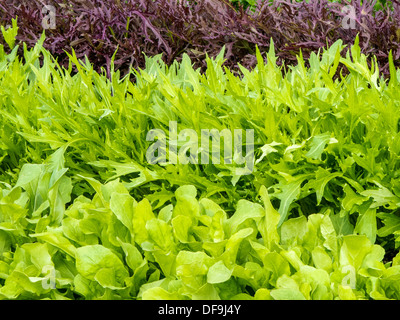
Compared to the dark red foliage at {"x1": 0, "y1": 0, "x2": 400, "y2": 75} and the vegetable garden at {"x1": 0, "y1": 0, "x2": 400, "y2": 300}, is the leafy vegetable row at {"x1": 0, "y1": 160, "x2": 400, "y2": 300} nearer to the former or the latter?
the vegetable garden at {"x1": 0, "y1": 0, "x2": 400, "y2": 300}

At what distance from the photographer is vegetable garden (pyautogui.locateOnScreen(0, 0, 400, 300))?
181 centimetres

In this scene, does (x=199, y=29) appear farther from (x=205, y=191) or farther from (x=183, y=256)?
(x=183, y=256)

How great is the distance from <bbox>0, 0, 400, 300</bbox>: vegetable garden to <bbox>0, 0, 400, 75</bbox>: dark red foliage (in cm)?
96

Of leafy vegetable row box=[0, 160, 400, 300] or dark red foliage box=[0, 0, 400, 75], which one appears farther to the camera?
dark red foliage box=[0, 0, 400, 75]

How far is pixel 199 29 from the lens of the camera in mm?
4168

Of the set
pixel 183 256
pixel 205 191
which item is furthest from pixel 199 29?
pixel 183 256

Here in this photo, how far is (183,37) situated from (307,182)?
2.20 m

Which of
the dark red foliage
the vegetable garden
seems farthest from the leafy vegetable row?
the dark red foliage

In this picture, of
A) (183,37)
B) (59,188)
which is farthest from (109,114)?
(183,37)

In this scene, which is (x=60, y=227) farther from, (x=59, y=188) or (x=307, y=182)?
(x=307, y=182)

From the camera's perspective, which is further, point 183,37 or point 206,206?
point 183,37

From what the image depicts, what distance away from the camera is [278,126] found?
245 cm

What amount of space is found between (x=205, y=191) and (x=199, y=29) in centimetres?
207
